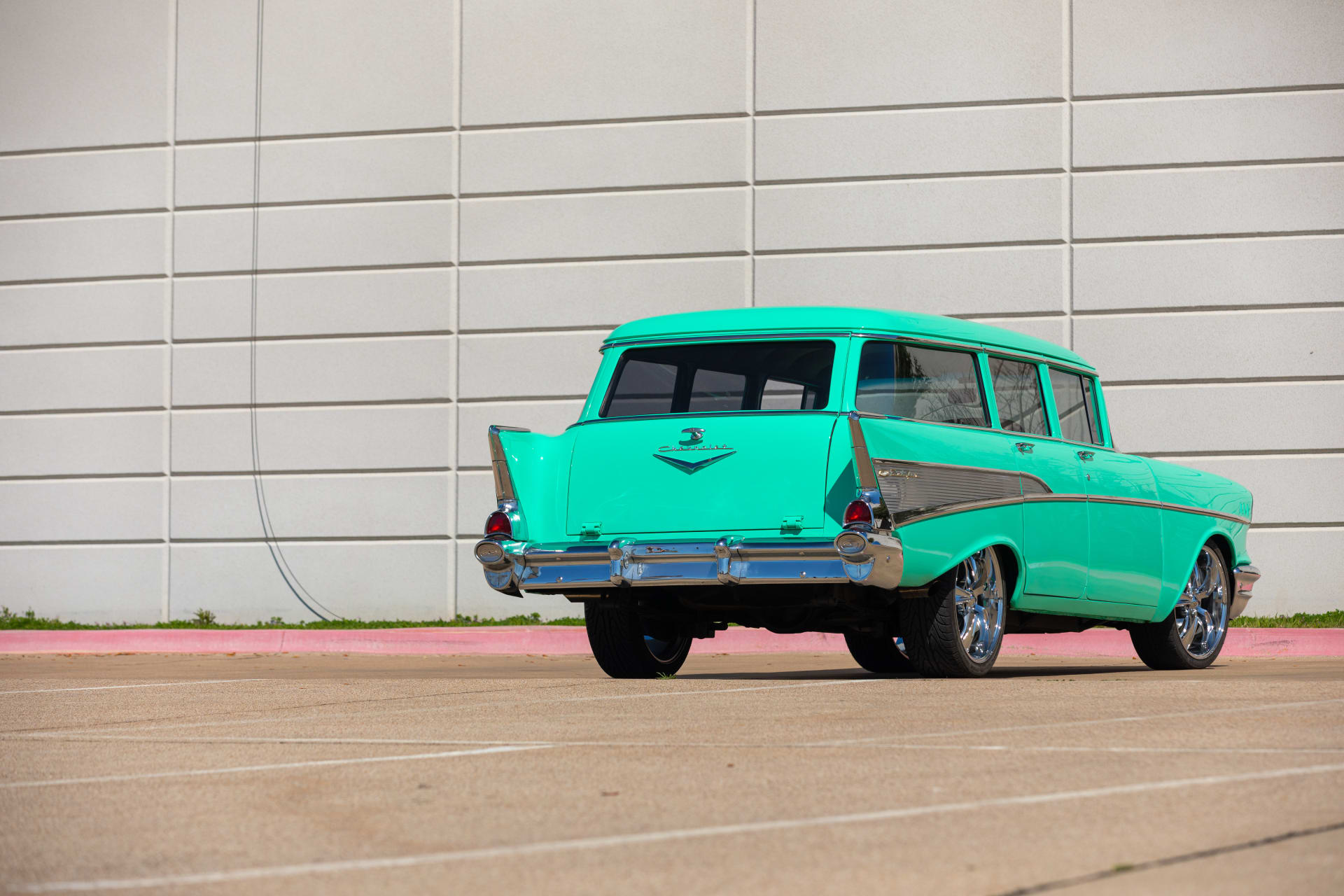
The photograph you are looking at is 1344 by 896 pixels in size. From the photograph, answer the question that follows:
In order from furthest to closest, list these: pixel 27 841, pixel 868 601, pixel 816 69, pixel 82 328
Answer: pixel 82 328 → pixel 816 69 → pixel 868 601 → pixel 27 841

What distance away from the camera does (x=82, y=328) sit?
63.8 ft

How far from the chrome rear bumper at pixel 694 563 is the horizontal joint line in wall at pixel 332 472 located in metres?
9.60

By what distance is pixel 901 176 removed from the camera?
17.9m

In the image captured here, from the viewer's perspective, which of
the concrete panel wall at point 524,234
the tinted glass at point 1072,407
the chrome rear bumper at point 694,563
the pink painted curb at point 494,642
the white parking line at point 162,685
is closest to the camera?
the chrome rear bumper at point 694,563

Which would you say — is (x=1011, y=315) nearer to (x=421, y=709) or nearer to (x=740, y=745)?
(x=421, y=709)

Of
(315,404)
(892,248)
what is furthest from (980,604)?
(315,404)

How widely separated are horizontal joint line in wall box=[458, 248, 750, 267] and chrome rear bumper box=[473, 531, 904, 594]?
→ 9.50 meters

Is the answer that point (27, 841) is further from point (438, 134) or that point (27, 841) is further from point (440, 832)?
point (438, 134)

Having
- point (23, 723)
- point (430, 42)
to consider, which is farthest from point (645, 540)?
point (430, 42)

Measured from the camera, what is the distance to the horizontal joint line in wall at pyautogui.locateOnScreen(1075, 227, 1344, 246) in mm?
17078

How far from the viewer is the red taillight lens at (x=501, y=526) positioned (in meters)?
9.04

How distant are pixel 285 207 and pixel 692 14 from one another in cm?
494

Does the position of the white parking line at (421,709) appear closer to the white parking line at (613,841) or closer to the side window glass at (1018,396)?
the side window glass at (1018,396)

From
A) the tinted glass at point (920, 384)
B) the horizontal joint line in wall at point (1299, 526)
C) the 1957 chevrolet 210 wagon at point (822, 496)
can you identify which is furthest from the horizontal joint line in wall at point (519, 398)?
the tinted glass at point (920, 384)
